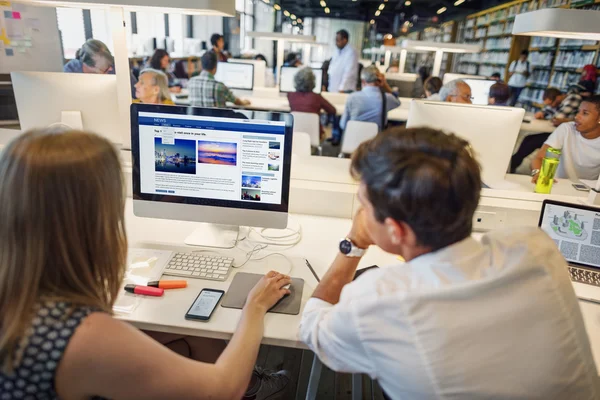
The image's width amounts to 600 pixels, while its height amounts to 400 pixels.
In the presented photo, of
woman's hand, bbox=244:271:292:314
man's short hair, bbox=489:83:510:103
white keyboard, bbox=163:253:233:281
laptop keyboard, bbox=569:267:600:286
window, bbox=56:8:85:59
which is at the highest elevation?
window, bbox=56:8:85:59

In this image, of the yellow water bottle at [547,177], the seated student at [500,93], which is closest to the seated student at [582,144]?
the yellow water bottle at [547,177]

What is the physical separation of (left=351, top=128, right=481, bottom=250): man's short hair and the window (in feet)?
19.6

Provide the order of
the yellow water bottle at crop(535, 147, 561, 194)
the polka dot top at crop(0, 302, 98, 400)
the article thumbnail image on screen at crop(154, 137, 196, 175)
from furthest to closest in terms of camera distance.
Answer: the yellow water bottle at crop(535, 147, 561, 194) < the article thumbnail image on screen at crop(154, 137, 196, 175) < the polka dot top at crop(0, 302, 98, 400)

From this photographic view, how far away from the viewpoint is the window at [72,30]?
5565mm

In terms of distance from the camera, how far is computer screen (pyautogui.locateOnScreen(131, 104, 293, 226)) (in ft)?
4.30

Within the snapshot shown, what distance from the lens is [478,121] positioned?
1.79 meters

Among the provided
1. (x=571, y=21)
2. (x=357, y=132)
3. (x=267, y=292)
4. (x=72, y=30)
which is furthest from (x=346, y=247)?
(x=72, y=30)

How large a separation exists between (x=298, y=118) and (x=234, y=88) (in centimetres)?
218

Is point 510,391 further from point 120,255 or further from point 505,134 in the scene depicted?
point 505,134

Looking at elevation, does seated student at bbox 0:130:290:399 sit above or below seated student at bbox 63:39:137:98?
below

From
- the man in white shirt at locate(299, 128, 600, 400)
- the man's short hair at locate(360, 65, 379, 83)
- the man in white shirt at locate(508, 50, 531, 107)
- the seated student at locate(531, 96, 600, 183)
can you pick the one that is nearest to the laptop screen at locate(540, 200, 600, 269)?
the man in white shirt at locate(299, 128, 600, 400)

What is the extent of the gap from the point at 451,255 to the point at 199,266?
0.79 metres

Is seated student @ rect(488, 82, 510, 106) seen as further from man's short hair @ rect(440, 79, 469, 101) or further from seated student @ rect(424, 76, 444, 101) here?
seated student @ rect(424, 76, 444, 101)

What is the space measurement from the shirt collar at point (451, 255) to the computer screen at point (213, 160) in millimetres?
648
